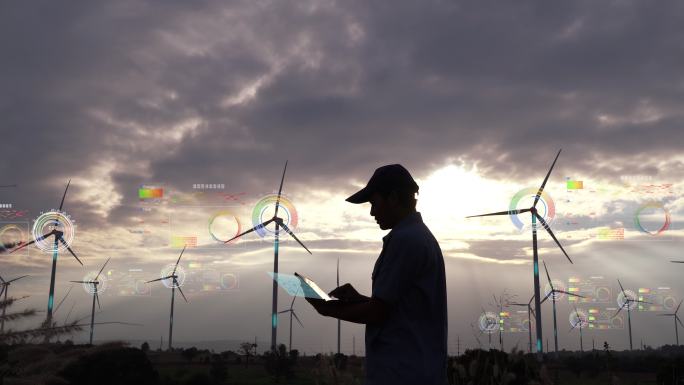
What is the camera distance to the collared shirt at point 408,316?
166 inches

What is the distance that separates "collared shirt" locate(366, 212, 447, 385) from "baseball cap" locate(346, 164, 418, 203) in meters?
0.35

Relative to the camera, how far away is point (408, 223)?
459 centimetres

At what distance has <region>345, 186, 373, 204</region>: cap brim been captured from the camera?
4.76 m

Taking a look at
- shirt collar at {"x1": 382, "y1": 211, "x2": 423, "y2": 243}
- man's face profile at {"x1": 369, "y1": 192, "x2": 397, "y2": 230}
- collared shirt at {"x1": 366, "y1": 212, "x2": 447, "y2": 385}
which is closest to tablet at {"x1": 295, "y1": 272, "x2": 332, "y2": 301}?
collared shirt at {"x1": 366, "y1": 212, "x2": 447, "y2": 385}

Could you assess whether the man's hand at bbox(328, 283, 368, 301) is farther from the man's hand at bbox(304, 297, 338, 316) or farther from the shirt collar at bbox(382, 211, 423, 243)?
the shirt collar at bbox(382, 211, 423, 243)

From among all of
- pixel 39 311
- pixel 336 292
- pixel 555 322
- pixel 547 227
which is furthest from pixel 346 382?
pixel 555 322

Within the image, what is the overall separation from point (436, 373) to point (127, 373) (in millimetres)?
38096

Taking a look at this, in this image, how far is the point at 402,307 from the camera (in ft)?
14.4

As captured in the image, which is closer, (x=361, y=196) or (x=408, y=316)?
(x=408, y=316)

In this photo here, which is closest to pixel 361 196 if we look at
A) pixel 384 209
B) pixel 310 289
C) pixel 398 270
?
pixel 384 209

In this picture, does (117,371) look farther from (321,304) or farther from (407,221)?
(407,221)

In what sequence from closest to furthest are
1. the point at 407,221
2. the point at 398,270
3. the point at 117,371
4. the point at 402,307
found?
the point at 398,270 < the point at 402,307 < the point at 407,221 < the point at 117,371

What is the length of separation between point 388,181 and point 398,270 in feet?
2.60

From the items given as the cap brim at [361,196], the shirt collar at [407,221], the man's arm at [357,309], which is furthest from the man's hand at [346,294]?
the cap brim at [361,196]
